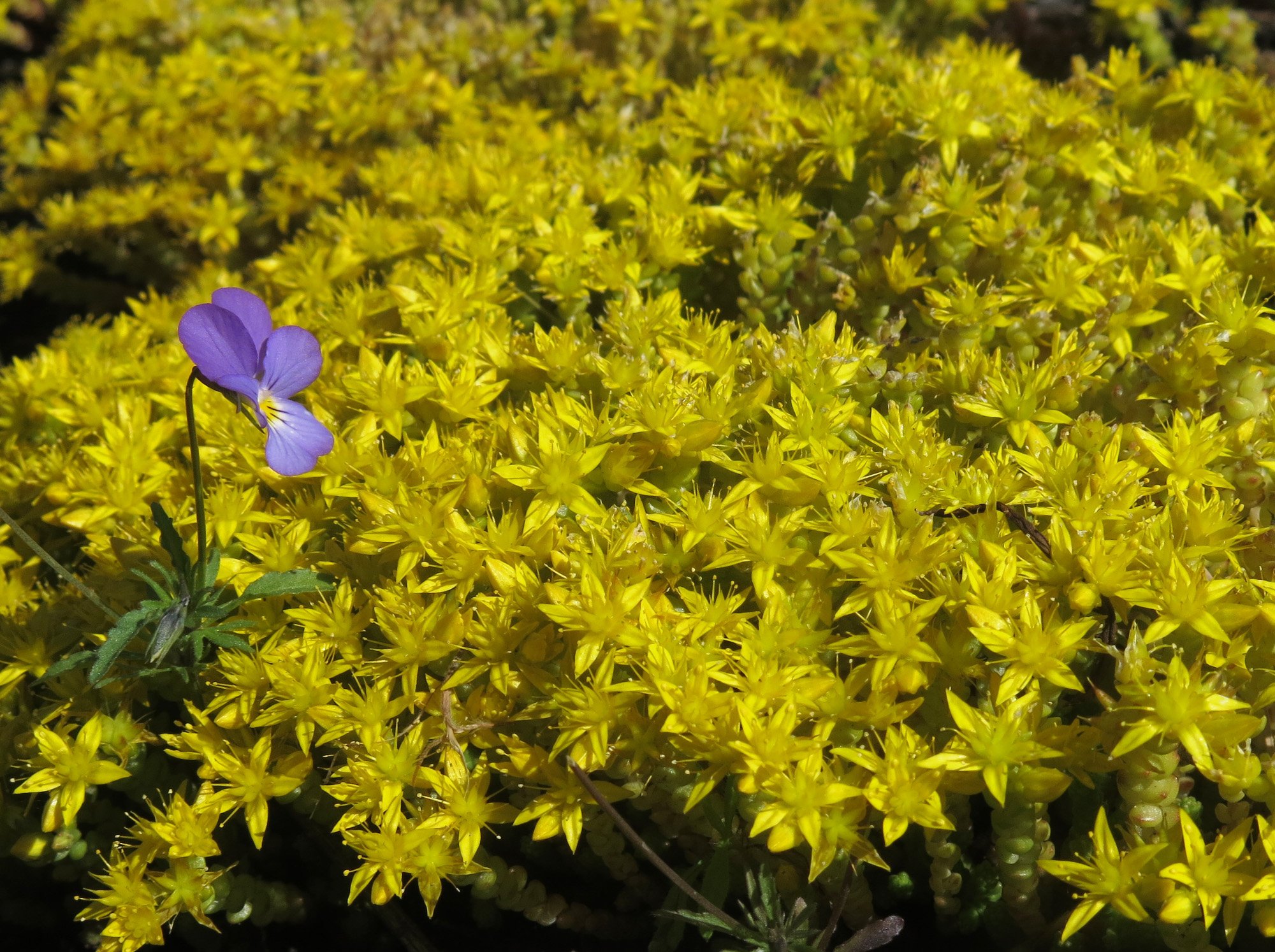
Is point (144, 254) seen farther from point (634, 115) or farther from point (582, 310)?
point (582, 310)

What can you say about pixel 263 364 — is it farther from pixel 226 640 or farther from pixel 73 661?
pixel 73 661

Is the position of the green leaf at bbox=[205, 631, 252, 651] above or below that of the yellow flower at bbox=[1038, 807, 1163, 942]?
below

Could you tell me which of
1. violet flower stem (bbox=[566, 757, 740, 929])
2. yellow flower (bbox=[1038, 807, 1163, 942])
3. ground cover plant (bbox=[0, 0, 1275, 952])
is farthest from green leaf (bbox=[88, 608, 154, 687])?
yellow flower (bbox=[1038, 807, 1163, 942])

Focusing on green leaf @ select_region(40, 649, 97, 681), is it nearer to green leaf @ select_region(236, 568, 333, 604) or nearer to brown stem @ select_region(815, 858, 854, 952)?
green leaf @ select_region(236, 568, 333, 604)

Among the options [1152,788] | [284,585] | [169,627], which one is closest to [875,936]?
[1152,788]

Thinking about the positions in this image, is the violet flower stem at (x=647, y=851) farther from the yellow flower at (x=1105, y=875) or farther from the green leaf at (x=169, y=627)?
the green leaf at (x=169, y=627)

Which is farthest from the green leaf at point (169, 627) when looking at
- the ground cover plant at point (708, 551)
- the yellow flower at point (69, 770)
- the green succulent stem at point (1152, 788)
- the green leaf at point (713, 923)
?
the green succulent stem at point (1152, 788)
